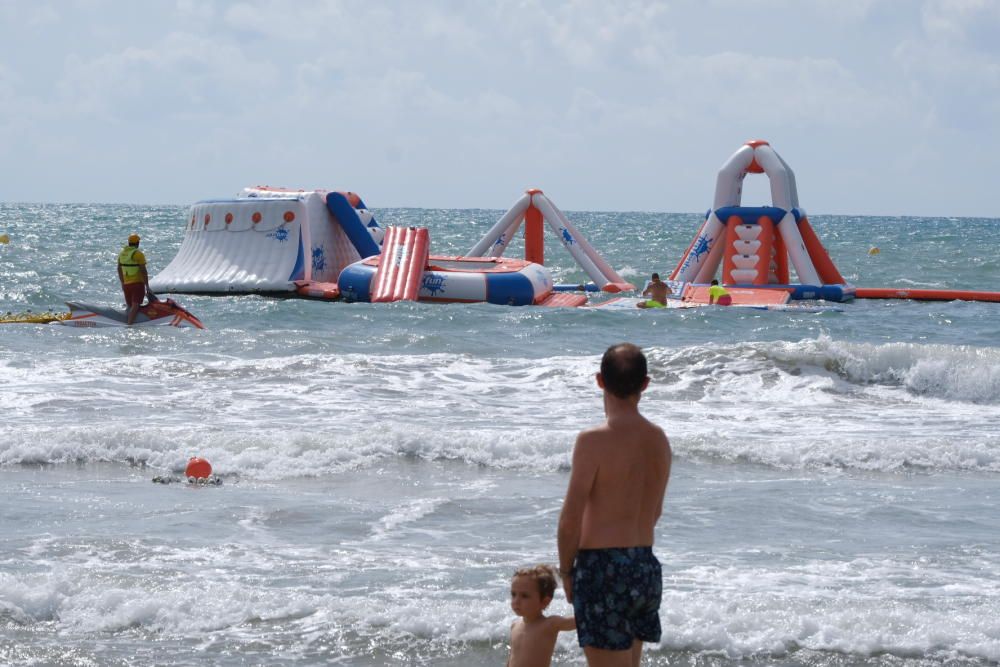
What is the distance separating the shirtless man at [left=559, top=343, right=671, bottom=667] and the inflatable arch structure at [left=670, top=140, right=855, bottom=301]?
18061 mm

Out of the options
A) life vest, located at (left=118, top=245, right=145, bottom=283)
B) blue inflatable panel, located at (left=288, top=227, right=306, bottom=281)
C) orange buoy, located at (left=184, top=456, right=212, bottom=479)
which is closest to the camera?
orange buoy, located at (left=184, top=456, right=212, bottom=479)

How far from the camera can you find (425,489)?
8523mm

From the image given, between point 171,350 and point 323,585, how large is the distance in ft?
32.1

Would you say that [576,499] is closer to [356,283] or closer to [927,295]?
[356,283]

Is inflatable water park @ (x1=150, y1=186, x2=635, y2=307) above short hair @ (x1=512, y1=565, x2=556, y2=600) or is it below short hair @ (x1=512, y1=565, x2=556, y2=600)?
above

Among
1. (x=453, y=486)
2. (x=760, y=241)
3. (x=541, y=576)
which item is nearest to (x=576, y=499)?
(x=541, y=576)

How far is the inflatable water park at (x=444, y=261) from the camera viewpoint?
2088 cm

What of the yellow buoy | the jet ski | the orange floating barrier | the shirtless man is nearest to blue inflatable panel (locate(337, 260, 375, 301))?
the jet ski

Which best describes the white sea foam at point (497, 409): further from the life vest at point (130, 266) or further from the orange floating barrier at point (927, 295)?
the orange floating barrier at point (927, 295)

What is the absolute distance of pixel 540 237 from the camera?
24.3 meters

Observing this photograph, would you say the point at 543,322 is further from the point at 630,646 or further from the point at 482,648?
the point at 630,646

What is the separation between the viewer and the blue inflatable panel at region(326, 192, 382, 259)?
22.8m

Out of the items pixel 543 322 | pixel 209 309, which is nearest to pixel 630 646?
pixel 543 322

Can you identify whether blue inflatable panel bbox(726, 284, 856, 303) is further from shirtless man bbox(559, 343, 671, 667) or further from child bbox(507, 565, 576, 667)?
shirtless man bbox(559, 343, 671, 667)
